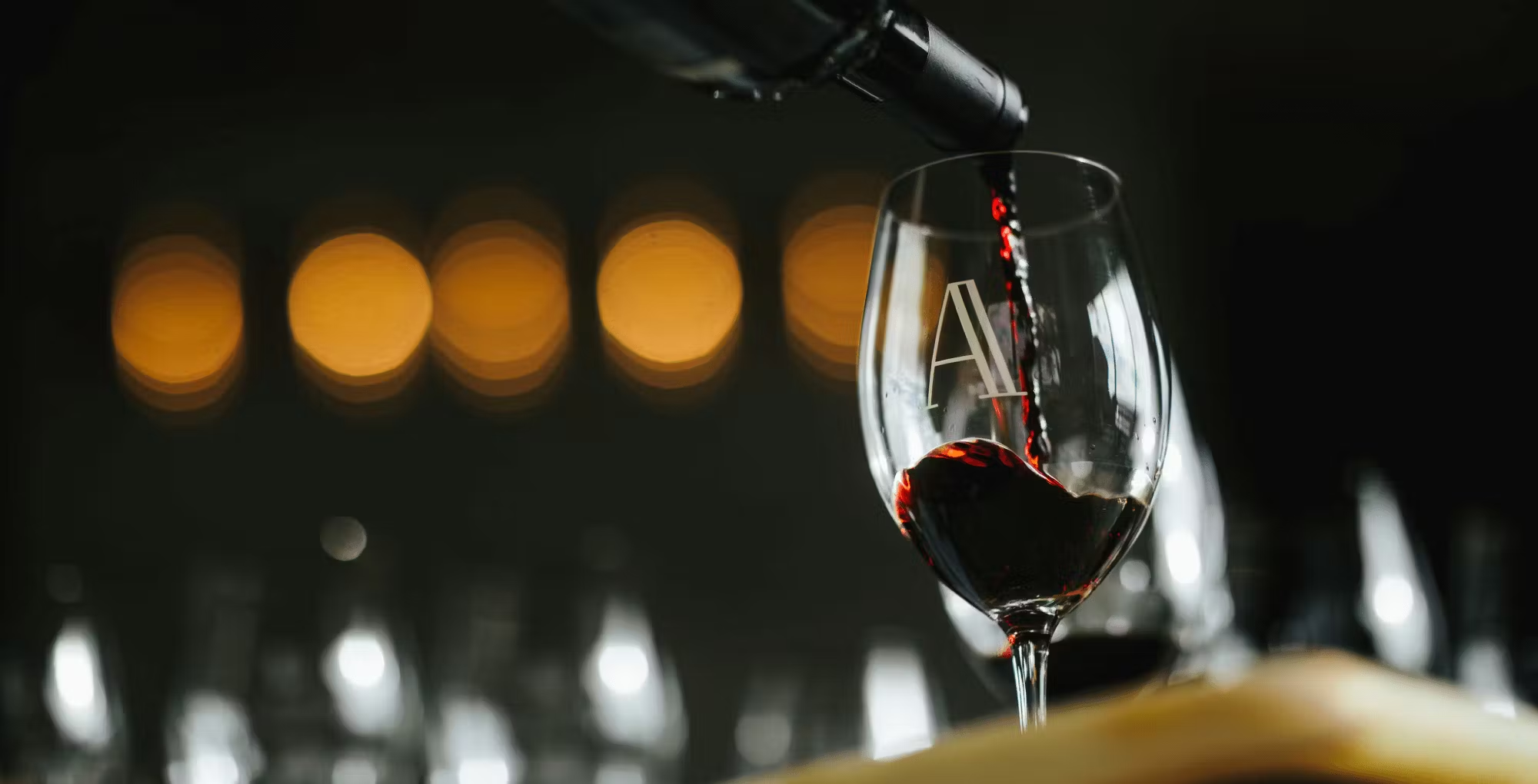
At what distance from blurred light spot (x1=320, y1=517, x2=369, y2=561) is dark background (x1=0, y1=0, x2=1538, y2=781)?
0.04m

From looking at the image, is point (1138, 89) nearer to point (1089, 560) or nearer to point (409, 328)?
point (409, 328)

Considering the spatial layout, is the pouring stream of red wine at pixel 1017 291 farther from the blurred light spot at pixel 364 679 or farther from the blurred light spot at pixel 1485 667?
the blurred light spot at pixel 364 679

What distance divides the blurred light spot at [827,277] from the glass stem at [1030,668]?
244cm

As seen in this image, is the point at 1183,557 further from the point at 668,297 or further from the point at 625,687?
the point at 668,297

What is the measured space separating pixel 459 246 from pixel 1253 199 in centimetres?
166

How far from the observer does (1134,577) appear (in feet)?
2.51

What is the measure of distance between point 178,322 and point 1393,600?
8.79ft

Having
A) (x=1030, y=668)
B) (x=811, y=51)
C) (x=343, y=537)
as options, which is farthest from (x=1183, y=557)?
(x=343, y=537)

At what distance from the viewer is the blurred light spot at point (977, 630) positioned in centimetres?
69

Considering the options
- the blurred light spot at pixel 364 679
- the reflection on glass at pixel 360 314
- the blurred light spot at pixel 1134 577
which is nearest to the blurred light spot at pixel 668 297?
the reflection on glass at pixel 360 314

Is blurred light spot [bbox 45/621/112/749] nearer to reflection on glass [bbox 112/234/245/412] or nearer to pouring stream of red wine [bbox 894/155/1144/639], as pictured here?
pouring stream of red wine [bbox 894/155/1144/639]

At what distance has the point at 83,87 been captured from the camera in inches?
120

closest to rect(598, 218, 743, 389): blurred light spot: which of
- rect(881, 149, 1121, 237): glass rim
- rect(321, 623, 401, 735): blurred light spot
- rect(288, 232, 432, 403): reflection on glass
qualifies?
rect(288, 232, 432, 403): reflection on glass

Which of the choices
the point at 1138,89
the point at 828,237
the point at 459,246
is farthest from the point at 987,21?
the point at 459,246
